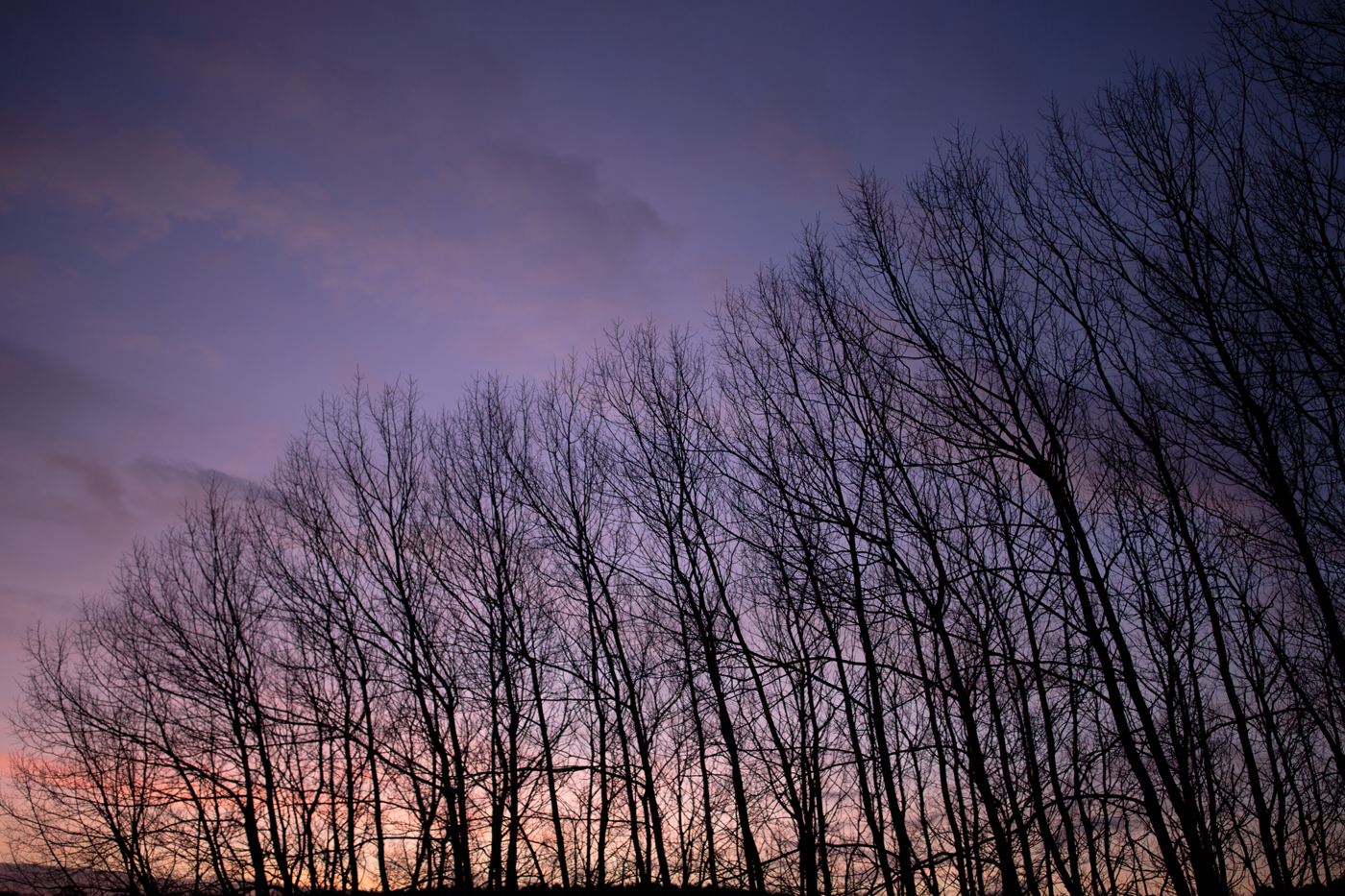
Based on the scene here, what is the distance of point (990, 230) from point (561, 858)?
42.8 ft

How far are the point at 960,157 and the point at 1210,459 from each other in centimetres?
348

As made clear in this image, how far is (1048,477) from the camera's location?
11.9 ft

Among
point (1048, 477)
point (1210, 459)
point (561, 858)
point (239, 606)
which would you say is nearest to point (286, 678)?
point (239, 606)

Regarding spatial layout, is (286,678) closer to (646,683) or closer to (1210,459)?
(646,683)

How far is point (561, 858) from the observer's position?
1240cm

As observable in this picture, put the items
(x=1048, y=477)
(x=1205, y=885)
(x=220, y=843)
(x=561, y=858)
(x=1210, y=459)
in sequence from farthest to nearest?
(x=561, y=858), (x=220, y=843), (x=1210, y=459), (x=1048, y=477), (x=1205, y=885)

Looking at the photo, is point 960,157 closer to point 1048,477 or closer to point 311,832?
point 1048,477

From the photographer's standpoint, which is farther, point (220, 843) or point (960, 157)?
point (220, 843)

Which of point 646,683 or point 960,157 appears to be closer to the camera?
point 960,157

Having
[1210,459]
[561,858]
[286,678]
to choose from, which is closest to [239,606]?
[286,678]

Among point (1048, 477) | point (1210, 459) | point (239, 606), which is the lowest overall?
point (1048, 477)

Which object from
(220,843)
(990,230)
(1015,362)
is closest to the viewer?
(1015,362)

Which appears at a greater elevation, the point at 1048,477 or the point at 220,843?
the point at 1048,477

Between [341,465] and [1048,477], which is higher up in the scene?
[341,465]
